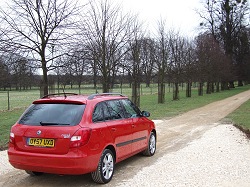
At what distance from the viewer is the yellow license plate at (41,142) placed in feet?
17.3

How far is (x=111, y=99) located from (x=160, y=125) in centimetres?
732

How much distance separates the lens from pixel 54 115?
560 cm

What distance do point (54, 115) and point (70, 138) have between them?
0.65m

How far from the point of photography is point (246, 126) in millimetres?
12625

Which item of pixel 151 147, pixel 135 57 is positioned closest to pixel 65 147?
pixel 151 147

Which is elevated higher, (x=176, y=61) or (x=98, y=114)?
(x=176, y=61)

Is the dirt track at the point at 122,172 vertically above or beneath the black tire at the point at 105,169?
beneath

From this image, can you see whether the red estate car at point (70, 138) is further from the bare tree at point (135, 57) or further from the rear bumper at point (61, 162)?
the bare tree at point (135, 57)

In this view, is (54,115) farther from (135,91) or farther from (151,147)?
(135,91)

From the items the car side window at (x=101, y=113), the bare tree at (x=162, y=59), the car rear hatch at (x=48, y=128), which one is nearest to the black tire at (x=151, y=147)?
the car side window at (x=101, y=113)

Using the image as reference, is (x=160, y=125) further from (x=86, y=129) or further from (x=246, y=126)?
(x=86, y=129)

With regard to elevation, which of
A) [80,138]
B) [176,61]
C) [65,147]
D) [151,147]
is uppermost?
[176,61]

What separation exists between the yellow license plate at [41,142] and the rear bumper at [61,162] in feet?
0.55

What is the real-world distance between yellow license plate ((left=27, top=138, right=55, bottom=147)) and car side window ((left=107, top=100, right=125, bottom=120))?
55.8 inches
